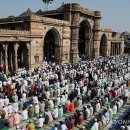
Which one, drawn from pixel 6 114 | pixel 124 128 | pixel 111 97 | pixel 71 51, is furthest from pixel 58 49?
pixel 124 128

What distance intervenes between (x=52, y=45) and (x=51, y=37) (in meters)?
2.11

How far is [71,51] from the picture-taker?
36.1m

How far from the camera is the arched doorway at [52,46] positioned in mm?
33406

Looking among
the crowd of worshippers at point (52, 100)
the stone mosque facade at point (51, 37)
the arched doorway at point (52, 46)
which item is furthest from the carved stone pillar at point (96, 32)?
the crowd of worshippers at point (52, 100)

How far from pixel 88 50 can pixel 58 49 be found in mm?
9827

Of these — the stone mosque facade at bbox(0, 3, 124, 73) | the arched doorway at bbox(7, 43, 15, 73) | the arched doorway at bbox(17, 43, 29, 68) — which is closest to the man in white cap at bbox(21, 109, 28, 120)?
the stone mosque facade at bbox(0, 3, 124, 73)

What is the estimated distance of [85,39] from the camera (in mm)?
42250

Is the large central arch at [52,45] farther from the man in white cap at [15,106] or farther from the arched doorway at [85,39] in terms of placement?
the man in white cap at [15,106]

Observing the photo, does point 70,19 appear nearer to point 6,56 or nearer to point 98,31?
point 98,31

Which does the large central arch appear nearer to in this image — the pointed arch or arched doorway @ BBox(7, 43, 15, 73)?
arched doorway @ BBox(7, 43, 15, 73)

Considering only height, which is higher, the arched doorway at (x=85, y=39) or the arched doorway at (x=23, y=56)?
the arched doorway at (x=85, y=39)

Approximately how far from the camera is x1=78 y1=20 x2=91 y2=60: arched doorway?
136 ft

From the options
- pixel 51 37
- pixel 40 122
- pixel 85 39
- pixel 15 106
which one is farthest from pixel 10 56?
pixel 85 39

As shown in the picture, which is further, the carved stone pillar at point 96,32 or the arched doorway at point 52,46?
the carved stone pillar at point 96,32
